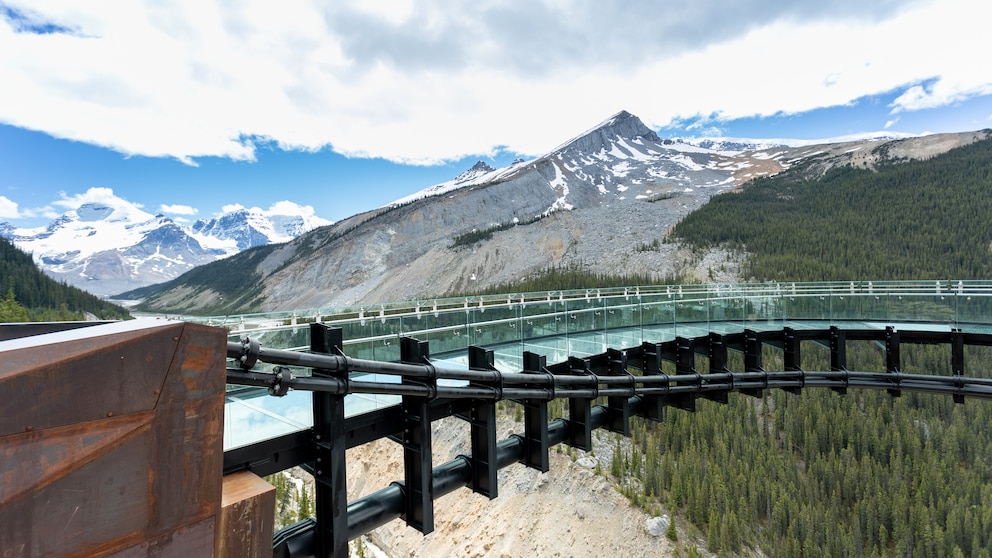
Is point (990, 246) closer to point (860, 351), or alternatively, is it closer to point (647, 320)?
point (860, 351)

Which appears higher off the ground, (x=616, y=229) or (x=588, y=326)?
(x=616, y=229)

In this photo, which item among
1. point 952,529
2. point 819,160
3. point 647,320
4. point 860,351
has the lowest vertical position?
point 952,529

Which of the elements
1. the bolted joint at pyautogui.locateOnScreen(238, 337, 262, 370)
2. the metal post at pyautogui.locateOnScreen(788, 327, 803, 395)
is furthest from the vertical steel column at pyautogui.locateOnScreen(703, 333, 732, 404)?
the bolted joint at pyautogui.locateOnScreen(238, 337, 262, 370)

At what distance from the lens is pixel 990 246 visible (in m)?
83.0

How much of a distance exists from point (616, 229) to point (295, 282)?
9626cm

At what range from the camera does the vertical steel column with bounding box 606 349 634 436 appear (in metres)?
11.8

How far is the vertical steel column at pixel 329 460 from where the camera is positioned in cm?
541

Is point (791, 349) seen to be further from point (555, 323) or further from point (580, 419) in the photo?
point (580, 419)

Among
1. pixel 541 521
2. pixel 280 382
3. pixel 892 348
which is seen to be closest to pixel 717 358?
pixel 892 348

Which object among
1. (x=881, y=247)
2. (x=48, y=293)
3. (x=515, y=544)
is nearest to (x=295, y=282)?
(x=48, y=293)

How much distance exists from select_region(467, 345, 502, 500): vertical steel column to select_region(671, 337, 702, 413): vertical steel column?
320 inches

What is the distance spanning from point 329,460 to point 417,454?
4.42 feet

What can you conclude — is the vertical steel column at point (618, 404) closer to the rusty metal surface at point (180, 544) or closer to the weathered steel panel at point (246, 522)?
the weathered steel panel at point (246, 522)

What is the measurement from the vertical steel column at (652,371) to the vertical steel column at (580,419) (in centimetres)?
297
